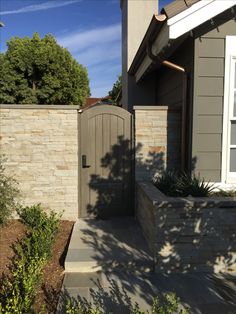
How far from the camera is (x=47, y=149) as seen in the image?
555 cm

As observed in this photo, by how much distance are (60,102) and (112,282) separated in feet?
48.0

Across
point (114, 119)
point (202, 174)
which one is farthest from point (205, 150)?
point (114, 119)

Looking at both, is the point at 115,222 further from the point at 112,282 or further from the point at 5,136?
the point at 5,136

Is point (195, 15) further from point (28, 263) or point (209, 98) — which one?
point (28, 263)

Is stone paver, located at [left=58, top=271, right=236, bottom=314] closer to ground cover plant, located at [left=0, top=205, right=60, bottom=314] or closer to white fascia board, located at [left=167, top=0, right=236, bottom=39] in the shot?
ground cover plant, located at [left=0, top=205, right=60, bottom=314]

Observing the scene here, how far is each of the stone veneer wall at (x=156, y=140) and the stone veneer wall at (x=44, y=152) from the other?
1173 millimetres

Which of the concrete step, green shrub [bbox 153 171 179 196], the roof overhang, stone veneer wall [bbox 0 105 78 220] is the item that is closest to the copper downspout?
green shrub [bbox 153 171 179 196]

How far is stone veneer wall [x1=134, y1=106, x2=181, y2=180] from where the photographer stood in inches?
216

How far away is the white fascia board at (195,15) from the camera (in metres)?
3.93

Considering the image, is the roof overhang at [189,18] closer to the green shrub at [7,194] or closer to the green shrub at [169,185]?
the green shrub at [169,185]

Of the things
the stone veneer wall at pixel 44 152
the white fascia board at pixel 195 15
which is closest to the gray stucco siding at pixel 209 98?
the white fascia board at pixel 195 15

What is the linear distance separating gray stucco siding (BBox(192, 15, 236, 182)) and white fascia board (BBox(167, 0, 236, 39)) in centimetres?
34

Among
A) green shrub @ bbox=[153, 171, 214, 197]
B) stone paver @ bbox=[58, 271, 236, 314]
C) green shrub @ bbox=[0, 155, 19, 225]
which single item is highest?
green shrub @ bbox=[153, 171, 214, 197]

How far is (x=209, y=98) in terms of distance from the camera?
4.53 meters
